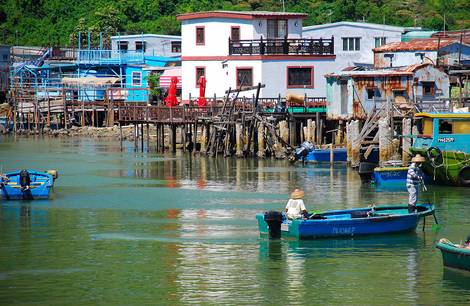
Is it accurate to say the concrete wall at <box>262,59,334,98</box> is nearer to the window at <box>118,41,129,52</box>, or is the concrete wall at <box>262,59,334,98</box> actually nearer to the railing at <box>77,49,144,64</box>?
the railing at <box>77,49,144,64</box>

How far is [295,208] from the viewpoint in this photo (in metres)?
35.9

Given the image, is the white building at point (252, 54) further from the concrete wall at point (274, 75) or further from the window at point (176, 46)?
the window at point (176, 46)

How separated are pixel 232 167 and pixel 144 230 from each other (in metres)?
22.1

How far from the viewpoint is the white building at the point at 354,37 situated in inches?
3361

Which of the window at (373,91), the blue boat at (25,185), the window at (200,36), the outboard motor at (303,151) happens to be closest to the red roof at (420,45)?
the window at (373,91)

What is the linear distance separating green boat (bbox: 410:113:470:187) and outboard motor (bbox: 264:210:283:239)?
52.1 feet

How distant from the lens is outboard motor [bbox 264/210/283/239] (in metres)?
35.8

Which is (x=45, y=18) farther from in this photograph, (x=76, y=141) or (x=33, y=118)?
(x=76, y=141)

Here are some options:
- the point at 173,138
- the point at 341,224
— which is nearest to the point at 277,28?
the point at 173,138

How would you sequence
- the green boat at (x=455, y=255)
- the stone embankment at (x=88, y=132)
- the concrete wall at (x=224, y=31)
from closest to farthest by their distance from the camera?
the green boat at (x=455, y=255)
the concrete wall at (x=224, y=31)
the stone embankment at (x=88, y=132)

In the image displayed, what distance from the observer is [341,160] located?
6369 centimetres

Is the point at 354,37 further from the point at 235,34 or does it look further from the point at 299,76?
the point at 235,34

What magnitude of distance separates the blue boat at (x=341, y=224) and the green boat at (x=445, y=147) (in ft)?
41.9

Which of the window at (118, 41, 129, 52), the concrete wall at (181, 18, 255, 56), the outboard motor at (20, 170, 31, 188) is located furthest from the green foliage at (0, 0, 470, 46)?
the outboard motor at (20, 170, 31, 188)
